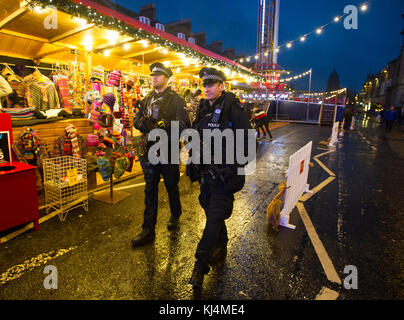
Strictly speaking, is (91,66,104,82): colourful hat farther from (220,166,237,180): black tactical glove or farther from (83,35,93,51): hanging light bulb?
(220,166,237,180): black tactical glove

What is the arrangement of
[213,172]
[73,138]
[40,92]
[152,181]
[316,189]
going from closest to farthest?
[213,172]
[152,181]
[73,138]
[40,92]
[316,189]

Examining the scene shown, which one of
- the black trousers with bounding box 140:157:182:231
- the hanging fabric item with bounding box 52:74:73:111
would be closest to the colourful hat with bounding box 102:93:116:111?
the black trousers with bounding box 140:157:182:231

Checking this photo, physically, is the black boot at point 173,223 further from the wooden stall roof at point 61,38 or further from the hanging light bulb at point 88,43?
the hanging light bulb at point 88,43

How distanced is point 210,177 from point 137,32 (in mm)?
5236

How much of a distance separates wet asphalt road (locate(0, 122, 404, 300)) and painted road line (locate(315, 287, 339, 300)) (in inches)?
2.1

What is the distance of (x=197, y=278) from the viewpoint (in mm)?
2416

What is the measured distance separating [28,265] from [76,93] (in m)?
4.71

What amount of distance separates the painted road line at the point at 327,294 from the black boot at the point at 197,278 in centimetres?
121

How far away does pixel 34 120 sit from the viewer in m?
4.10

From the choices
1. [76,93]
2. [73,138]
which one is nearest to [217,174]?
[73,138]

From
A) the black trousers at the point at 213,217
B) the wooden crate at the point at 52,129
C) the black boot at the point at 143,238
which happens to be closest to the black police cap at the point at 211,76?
the black trousers at the point at 213,217

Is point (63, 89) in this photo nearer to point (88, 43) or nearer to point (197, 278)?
point (88, 43)

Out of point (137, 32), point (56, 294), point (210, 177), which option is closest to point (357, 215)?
point (210, 177)

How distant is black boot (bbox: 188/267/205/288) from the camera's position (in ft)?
7.88
